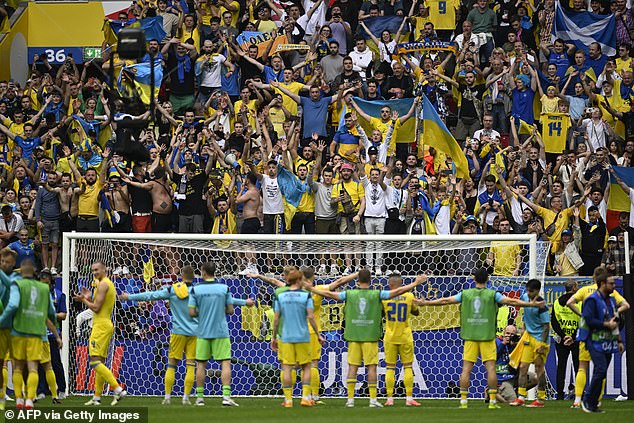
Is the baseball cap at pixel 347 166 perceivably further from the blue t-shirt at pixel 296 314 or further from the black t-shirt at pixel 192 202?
the blue t-shirt at pixel 296 314

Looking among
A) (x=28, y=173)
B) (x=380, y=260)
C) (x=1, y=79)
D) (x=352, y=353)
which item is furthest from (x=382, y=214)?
(x=1, y=79)

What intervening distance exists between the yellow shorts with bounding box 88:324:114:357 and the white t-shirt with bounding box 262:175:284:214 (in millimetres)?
6417

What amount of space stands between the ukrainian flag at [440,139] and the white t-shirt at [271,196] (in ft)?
11.7

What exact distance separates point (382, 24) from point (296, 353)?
13017 mm

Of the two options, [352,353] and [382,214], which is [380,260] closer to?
[382,214]

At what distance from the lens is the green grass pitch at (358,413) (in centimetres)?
1814

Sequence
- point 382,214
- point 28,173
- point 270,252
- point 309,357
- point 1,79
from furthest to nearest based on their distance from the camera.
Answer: point 1,79 < point 28,173 < point 382,214 < point 270,252 < point 309,357

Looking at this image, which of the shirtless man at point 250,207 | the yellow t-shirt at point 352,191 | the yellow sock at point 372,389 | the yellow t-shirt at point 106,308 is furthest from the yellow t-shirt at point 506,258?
the yellow t-shirt at point 106,308

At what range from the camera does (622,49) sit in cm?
3059

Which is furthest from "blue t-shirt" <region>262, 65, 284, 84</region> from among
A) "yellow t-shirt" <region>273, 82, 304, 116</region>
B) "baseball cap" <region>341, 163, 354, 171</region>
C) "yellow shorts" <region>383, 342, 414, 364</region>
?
"yellow shorts" <region>383, 342, 414, 364</region>

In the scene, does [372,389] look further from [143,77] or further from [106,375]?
[143,77]

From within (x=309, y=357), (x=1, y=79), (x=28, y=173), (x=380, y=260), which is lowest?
(x=309, y=357)

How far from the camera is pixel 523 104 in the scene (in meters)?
29.4

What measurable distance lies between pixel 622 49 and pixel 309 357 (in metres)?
13.8
